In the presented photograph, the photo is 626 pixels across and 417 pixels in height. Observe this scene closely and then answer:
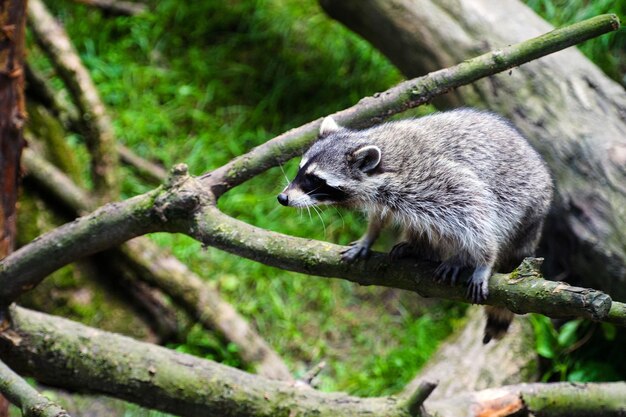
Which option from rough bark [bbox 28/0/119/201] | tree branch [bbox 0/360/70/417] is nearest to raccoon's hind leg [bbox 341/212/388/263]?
tree branch [bbox 0/360/70/417]

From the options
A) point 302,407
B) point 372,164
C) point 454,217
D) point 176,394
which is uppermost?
point 372,164

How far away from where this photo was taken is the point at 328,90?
595 cm

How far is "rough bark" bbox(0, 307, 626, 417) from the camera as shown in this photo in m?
3.23

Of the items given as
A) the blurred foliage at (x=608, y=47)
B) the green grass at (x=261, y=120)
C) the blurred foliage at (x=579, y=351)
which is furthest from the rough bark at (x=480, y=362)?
the blurred foliage at (x=608, y=47)

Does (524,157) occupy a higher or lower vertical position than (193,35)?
lower

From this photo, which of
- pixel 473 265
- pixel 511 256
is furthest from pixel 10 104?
pixel 511 256

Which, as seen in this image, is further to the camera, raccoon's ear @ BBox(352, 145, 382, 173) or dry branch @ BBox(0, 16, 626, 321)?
raccoon's ear @ BBox(352, 145, 382, 173)

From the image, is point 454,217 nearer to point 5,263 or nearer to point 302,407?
point 302,407

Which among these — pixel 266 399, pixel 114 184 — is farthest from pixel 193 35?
pixel 266 399

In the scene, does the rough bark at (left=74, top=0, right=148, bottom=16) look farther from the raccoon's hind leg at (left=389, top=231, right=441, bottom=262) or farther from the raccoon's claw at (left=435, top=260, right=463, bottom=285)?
the raccoon's claw at (left=435, top=260, right=463, bottom=285)

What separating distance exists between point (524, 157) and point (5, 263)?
2.21 m

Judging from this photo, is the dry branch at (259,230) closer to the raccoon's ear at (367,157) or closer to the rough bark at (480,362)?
the raccoon's ear at (367,157)

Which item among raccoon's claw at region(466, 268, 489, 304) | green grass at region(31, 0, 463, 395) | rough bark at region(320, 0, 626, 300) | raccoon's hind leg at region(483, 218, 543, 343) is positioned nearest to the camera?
raccoon's claw at region(466, 268, 489, 304)

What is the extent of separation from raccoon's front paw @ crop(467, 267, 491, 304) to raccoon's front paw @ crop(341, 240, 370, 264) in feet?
1.32
